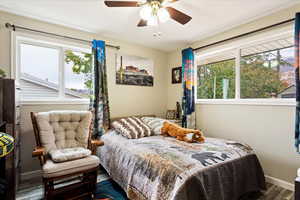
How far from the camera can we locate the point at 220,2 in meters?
2.00

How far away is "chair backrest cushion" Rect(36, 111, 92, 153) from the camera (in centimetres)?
205

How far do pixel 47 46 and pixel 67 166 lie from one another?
6.56 ft

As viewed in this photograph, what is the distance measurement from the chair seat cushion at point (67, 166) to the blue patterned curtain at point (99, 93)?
0.83 metres

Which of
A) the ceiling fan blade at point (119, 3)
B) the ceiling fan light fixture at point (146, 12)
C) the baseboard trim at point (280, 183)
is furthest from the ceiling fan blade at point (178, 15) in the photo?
the baseboard trim at point (280, 183)

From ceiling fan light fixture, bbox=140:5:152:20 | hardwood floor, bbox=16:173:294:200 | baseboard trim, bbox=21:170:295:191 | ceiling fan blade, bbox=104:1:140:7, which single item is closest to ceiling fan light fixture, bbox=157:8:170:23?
ceiling fan light fixture, bbox=140:5:152:20

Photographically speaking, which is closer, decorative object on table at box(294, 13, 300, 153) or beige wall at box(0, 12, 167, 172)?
decorative object on table at box(294, 13, 300, 153)

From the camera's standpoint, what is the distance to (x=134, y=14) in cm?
228

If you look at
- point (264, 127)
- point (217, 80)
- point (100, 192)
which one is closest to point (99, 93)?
point (100, 192)

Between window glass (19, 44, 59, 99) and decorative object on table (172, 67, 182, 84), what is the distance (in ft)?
7.81

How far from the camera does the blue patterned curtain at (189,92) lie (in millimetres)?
3141

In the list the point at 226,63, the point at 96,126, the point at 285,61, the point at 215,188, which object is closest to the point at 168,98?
the point at 226,63

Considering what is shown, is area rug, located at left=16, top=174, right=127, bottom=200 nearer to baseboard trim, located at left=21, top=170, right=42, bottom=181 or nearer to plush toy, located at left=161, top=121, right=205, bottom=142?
baseboard trim, located at left=21, top=170, right=42, bottom=181

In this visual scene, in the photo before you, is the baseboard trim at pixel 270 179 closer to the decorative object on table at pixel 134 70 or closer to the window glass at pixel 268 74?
the window glass at pixel 268 74

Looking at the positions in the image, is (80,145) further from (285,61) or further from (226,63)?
(285,61)
